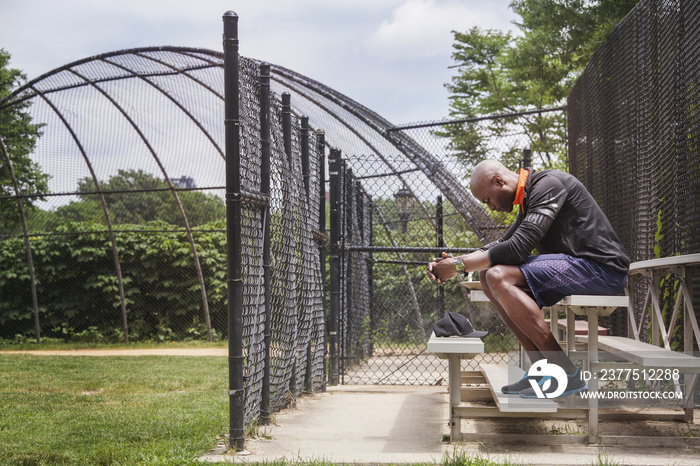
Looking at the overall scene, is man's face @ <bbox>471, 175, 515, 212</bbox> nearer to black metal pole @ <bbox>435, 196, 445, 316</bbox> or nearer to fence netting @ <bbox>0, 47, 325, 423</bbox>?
black metal pole @ <bbox>435, 196, 445, 316</bbox>

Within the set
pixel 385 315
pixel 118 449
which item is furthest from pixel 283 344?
pixel 385 315

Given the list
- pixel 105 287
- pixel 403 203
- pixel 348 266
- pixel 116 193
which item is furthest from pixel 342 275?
pixel 105 287

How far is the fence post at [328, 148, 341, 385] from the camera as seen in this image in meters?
6.29

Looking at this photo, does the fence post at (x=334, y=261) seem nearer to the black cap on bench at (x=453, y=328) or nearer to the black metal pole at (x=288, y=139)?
the black metal pole at (x=288, y=139)

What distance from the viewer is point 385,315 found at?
985 centimetres

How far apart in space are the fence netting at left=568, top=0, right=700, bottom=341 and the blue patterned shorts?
1.01 m

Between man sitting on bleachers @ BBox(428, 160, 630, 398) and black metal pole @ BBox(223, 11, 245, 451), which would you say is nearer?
man sitting on bleachers @ BBox(428, 160, 630, 398)

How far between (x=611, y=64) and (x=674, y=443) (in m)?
3.65

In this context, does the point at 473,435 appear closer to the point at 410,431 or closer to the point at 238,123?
the point at 410,431

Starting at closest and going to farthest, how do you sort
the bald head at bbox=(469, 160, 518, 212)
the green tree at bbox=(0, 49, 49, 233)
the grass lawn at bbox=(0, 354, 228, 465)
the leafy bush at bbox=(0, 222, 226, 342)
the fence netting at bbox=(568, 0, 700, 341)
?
the grass lawn at bbox=(0, 354, 228, 465)
the bald head at bbox=(469, 160, 518, 212)
the fence netting at bbox=(568, 0, 700, 341)
the green tree at bbox=(0, 49, 49, 233)
the leafy bush at bbox=(0, 222, 226, 342)

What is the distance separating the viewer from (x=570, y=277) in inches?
131

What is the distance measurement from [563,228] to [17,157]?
42.7ft

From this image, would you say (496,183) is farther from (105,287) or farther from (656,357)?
(105,287)

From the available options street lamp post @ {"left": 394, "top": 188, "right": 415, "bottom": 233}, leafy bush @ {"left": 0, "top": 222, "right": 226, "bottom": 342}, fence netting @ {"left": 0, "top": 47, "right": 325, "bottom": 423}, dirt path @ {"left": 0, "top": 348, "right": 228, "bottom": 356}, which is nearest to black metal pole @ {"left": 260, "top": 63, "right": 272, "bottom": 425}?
street lamp post @ {"left": 394, "top": 188, "right": 415, "bottom": 233}
